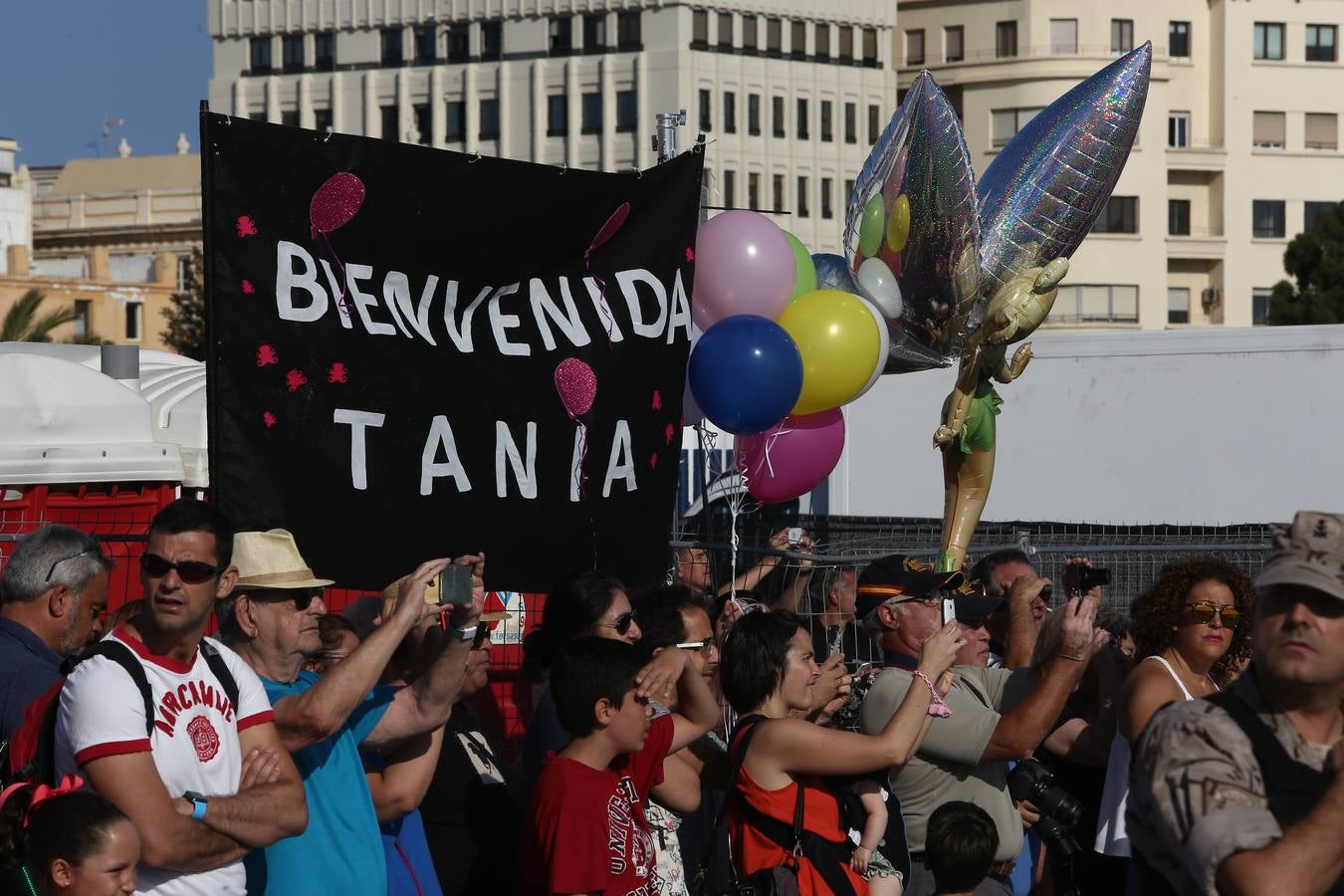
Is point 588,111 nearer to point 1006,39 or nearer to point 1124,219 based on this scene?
point 1006,39

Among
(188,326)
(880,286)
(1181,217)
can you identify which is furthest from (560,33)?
(880,286)

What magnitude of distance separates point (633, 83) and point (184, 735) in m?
69.9

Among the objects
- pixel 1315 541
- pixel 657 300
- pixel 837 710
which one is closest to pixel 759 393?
pixel 657 300

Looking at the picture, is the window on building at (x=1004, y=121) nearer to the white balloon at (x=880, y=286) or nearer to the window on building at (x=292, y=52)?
the window on building at (x=292, y=52)

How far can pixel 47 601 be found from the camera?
5520 mm

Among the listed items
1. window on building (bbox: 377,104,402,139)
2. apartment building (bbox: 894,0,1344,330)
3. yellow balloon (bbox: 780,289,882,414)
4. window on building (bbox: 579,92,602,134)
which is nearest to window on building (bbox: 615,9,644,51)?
window on building (bbox: 579,92,602,134)

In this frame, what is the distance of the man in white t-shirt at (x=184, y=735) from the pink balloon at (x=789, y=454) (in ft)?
15.4

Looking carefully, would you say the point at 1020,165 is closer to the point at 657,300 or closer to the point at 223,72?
the point at 657,300

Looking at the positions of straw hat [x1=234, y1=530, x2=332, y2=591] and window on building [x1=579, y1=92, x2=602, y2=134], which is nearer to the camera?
→ straw hat [x1=234, y1=530, x2=332, y2=591]

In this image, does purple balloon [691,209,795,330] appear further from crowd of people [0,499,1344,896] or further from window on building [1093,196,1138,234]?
window on building [1093,196,1138,234]

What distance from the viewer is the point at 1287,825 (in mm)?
3434

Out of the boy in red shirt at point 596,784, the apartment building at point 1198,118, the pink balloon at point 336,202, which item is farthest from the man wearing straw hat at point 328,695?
the apartment building at point 1198,118

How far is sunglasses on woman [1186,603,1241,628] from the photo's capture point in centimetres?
565

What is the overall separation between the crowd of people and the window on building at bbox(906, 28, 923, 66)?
70562mm
